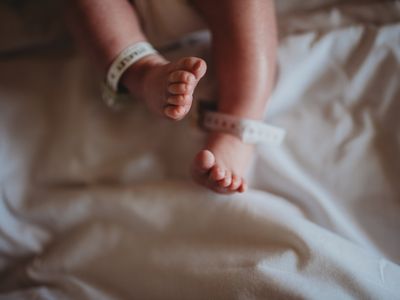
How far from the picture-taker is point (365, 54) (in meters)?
0.60

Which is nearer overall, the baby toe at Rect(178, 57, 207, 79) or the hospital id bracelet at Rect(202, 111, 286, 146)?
the baby toe at Rect(178, 57, 207, 79)

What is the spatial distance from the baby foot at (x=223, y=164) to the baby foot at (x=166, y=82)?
0.08 metres

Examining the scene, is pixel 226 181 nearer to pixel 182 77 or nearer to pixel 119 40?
pixel 182 77

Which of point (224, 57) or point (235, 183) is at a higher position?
point (224, 57)

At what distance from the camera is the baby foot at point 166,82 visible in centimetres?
41

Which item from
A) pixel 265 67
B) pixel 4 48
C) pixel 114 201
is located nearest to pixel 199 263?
pixel 114 201

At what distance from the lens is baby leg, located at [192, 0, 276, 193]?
50cm

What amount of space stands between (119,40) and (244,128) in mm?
218

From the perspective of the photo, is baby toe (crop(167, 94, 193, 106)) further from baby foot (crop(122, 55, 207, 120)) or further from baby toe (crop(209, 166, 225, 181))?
baby toe (crop(209, 166, 225, 181))

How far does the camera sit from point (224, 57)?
0.53m

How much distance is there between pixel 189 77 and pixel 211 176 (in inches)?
5.3

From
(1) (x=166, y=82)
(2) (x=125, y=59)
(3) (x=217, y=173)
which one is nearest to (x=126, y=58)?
(2) (x=125, y=59)

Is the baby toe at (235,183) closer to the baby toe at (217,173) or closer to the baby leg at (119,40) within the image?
the baby toe at (217,173)

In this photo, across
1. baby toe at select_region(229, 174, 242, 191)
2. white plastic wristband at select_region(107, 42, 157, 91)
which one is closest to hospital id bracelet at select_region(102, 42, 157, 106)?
white plastic wristband at select_region(107, 42, 157, 91)
